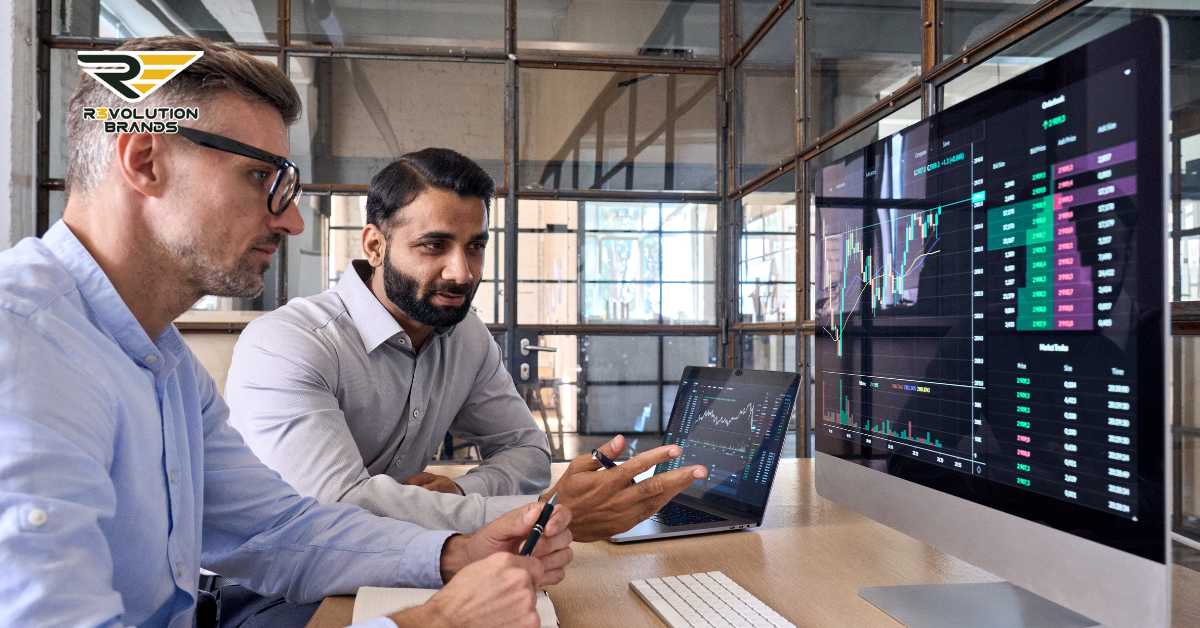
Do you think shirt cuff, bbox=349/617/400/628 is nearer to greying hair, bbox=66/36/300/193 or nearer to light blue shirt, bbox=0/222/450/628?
light blue shirt, bbox=0/222/450/628

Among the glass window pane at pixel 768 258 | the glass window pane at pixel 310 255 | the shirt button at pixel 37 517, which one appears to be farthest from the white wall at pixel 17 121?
the shirt button at pixel 37 517

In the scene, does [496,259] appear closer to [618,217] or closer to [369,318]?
[618,217]

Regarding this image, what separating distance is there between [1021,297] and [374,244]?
56.9 inches

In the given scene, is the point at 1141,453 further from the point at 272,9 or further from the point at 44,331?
the point at 272,9

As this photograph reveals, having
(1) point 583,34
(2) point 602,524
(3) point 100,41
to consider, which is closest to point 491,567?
(2) point 602,524

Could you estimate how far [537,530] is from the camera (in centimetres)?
101

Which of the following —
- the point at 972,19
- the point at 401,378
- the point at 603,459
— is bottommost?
the point at 603,459

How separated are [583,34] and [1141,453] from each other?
3787 millimetres

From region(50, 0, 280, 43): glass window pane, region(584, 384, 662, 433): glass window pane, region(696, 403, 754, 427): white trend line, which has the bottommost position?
region(584, 384, 662, 433): glass window pane

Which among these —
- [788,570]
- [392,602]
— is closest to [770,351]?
[788,570]

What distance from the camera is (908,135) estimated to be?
1.05 m

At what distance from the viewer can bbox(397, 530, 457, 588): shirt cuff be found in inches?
42.5

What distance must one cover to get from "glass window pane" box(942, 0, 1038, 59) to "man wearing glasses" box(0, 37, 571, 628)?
1619 millimetres

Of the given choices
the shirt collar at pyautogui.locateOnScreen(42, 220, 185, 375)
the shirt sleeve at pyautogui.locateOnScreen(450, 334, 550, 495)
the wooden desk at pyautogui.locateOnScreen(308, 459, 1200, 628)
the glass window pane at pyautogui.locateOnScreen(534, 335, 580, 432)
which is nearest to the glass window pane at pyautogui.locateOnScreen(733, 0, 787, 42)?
the glass window pane at pyautogui.locateOnScreen(534, 335, 580, 432)
